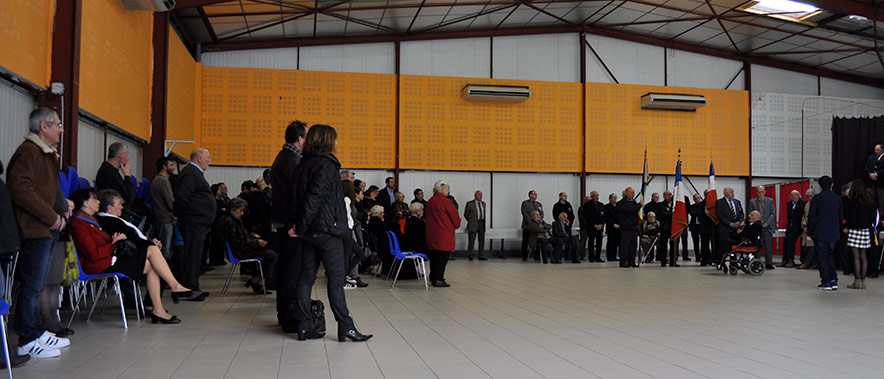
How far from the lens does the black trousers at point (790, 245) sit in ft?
40.3

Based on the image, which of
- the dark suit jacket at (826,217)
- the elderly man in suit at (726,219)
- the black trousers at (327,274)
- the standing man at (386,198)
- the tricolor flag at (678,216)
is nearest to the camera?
the black trousers at (327,274)

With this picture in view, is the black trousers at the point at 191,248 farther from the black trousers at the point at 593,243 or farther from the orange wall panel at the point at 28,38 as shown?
the black trousers at the point at 593,243

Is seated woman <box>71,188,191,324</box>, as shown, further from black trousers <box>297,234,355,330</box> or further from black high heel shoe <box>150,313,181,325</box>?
black trousers <box>297,234,355,330</box>

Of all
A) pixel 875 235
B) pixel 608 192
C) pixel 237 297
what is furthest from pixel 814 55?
pixel 237 297

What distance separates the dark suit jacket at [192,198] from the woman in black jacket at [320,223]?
224 cm

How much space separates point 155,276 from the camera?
526 centimetres

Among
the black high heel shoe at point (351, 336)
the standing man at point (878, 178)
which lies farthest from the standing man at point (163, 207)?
the standing man at point (878, 178)

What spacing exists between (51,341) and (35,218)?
2.56 ft

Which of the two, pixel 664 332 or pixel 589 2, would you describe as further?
pixel 589 2

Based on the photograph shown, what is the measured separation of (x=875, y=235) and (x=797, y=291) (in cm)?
333

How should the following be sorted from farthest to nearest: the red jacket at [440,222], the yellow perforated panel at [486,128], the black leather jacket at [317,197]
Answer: the yellow perforated panel at [486,128], the red jacket at [440,222], the black leather jacket at [317,197]

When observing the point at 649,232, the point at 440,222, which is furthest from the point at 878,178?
the point at 440,222

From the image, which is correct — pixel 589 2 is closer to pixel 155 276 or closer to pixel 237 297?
pixel 237 297

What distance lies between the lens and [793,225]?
1214 cm
